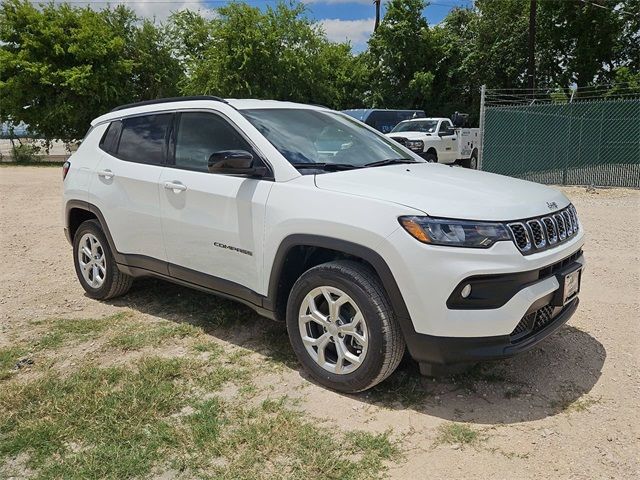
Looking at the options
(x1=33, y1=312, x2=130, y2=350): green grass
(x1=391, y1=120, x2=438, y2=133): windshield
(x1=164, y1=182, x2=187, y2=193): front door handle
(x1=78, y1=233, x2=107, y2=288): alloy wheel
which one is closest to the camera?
(x1=164, y1=182, x2=187, y2=193): front door handle

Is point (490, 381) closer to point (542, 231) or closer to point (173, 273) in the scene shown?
point (542, 231)

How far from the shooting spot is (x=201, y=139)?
427 cm

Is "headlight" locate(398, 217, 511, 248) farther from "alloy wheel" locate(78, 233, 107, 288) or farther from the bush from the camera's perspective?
the bush

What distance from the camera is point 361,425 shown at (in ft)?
10.3

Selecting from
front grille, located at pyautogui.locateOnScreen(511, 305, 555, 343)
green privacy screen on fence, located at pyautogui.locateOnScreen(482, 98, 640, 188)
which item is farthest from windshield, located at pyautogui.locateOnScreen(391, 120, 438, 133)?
front grille, located at pyautogui.locateOnScreen(511, 305, 555, 343)

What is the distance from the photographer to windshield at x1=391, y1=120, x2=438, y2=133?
17270mm

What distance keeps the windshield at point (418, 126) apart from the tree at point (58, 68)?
15.4 meters

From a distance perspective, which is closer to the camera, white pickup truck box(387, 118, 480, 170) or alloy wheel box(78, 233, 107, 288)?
alloy wheel box(78, 233, 107, 288)

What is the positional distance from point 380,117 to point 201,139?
1516 cm

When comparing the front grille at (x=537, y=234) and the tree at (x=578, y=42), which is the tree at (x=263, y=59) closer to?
the tree at (x=578, y=42)

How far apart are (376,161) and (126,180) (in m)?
2.10

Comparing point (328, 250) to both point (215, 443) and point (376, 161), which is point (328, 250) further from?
point (215, 443)

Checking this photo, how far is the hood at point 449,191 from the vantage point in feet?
10.0

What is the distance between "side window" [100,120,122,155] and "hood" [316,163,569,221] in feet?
7.71
